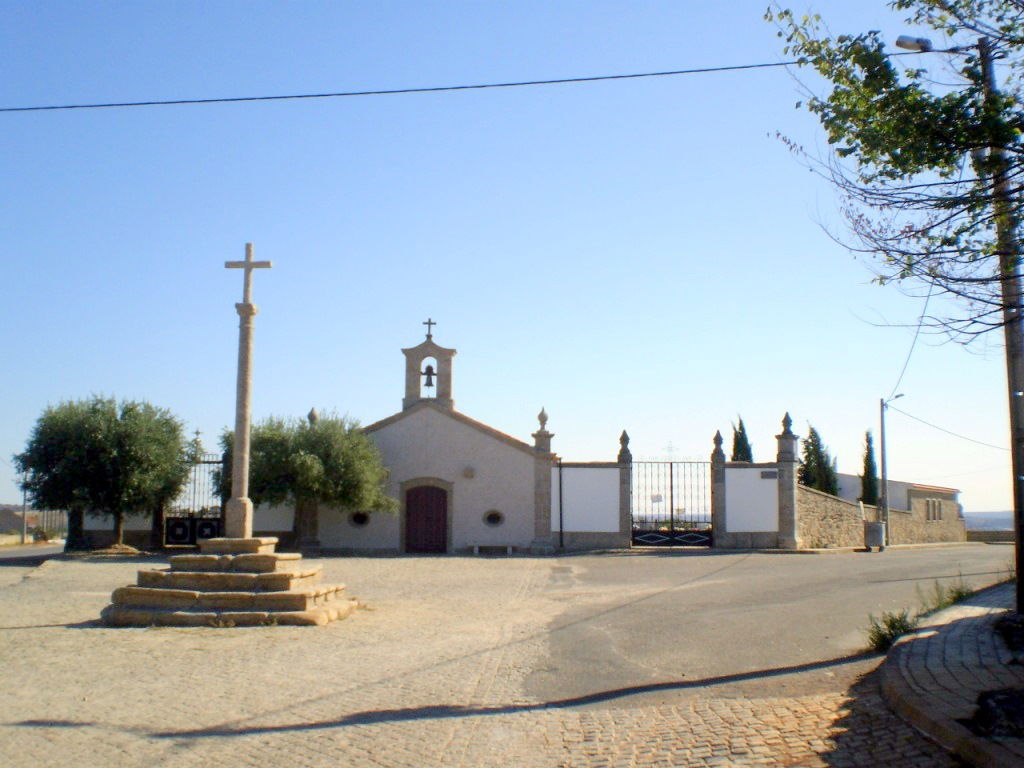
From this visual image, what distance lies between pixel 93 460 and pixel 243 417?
13.4 m

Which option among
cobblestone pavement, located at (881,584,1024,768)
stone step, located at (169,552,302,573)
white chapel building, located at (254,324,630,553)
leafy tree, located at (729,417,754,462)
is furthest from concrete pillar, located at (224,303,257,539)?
leafy tree, located at (729,417,754,462)

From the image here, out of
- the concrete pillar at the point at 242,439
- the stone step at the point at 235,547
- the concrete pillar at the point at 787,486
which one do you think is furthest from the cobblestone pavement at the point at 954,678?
the concrete pillar at the point at 787,486

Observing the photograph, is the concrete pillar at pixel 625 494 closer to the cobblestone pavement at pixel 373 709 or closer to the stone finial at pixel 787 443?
the stone finial at pixel 787 443

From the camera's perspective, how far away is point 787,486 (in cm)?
2812

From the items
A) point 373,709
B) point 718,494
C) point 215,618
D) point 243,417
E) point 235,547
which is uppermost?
point 243,417

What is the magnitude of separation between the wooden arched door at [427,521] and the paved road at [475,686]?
13.3m

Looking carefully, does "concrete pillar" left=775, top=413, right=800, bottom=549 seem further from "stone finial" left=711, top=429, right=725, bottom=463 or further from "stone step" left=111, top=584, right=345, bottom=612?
"stone step" left=111, top=584, right=345, bottom=612

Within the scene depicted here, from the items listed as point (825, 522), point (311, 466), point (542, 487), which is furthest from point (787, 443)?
point (311, 466)

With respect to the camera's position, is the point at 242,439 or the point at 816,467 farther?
the point at 816,467

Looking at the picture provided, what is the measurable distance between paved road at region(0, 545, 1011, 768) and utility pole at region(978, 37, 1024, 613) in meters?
2.23

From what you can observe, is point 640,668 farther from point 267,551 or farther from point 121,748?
point 267,551

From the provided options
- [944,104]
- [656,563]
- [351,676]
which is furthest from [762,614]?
[656,563]

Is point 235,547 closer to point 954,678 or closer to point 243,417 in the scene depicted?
point 243,417

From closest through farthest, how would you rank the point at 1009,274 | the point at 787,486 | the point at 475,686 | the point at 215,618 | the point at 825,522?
1. the point at 1009,274
2. the point at 475,686
3. the point at 215,618
4. the point at 787,486
5. the point at 825,522
